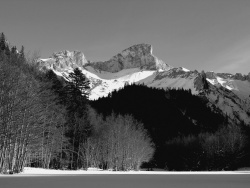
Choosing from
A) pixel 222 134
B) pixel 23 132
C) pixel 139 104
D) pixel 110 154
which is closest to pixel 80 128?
Result: pixel 110 154

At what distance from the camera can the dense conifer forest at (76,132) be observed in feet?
83.0

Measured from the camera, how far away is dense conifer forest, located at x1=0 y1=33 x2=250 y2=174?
25.3 meters

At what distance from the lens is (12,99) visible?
80.2 feet

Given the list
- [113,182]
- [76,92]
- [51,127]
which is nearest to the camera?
[113,182]

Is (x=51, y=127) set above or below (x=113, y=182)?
above

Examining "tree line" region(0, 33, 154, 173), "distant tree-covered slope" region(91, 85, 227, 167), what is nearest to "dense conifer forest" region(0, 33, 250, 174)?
"tree line" region(0, 33, 154, 173)

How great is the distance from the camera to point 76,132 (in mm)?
57438

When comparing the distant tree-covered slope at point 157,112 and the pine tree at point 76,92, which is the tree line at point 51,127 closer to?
the pine tree at point 76,92

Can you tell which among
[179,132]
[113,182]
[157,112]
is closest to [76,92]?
[113,182]

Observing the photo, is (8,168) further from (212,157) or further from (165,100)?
(165,100)

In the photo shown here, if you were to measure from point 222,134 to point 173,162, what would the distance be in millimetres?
20301

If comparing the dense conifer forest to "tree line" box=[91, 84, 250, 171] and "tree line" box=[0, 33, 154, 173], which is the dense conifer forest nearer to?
"tree line" box=[0, 33, 154, 173]

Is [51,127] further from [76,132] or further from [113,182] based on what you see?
[113,182]

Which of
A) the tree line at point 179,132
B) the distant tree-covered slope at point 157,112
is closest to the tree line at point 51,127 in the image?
the tree line at point 179,132
